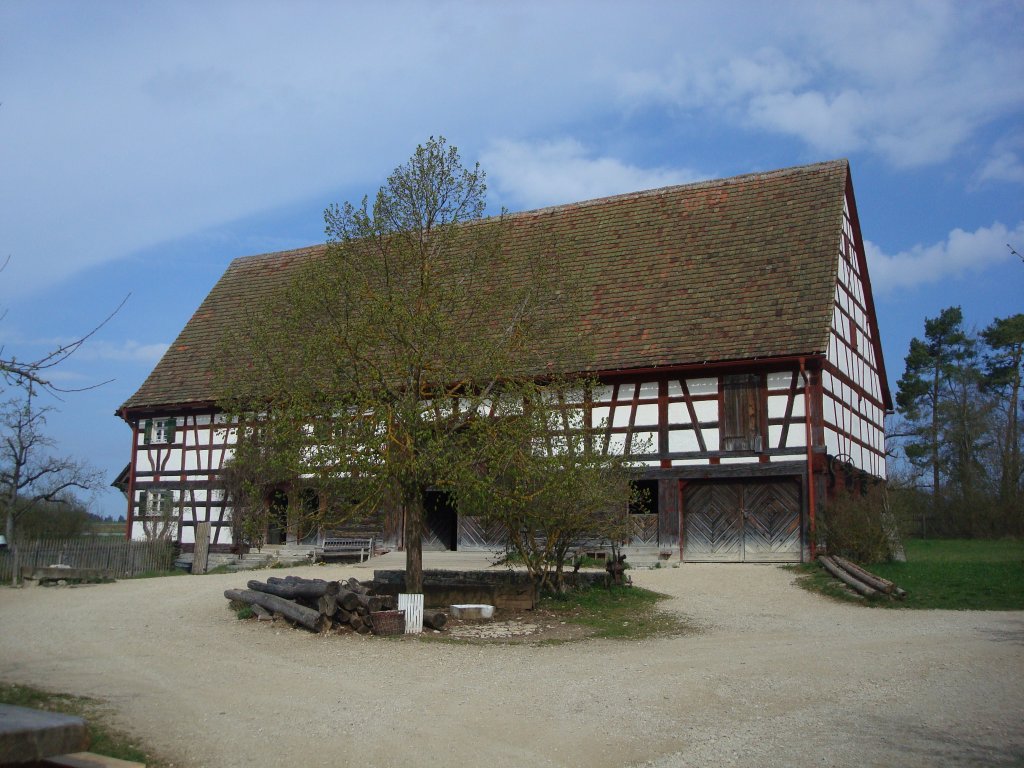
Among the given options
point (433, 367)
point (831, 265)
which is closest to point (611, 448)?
point (831, 265)

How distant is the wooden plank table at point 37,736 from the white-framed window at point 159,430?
80.8 feet

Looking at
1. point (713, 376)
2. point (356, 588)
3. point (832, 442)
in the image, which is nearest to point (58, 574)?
point (356, 588)

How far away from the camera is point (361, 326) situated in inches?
574

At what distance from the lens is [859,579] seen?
1772 cm

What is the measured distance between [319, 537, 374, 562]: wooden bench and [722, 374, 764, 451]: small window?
9506 mm

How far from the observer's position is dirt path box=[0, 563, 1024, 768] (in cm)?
747

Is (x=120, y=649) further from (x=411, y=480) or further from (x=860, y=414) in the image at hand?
(x=860, y=414)

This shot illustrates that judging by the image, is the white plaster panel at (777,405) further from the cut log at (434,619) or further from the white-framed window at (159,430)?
the white-framed window at (159,430)

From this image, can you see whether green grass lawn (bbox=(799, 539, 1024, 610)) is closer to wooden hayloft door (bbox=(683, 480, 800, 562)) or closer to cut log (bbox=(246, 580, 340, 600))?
wooden hayloft door (bbox=(683, 480, 800, 562))

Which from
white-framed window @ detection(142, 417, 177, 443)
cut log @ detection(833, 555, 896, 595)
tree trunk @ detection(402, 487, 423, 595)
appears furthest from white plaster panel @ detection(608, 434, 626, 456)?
white-framed window @ detection(142, 417, 177, 443)

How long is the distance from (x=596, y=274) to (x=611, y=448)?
18.0 feet

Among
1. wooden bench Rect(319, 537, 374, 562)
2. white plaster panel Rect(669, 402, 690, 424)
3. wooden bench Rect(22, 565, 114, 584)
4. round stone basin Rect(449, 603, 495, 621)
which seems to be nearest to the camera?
round stone basin Rect(449, 603, 495, 621)

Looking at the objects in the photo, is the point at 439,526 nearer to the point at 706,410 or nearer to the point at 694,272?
the point at 706,410

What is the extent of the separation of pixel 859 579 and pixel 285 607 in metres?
10.2
